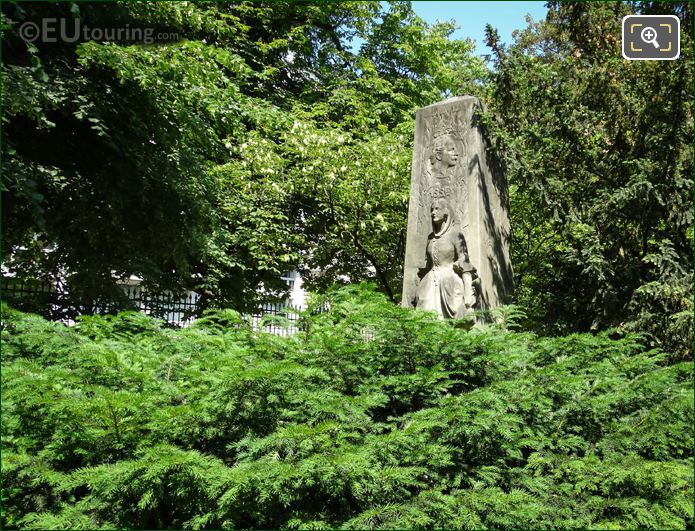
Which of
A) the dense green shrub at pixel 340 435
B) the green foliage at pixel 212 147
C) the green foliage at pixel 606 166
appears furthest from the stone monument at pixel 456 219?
the dense green shrub at pixel 340 435

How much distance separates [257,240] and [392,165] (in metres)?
3.09

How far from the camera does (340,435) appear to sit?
393 cm

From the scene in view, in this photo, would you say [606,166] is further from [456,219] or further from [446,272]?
[446,272]

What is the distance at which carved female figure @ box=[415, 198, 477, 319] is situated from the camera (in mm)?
7973

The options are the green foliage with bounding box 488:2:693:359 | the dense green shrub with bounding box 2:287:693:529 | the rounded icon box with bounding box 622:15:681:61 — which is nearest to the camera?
the dense green shrub with bounding box 2:287:693:529

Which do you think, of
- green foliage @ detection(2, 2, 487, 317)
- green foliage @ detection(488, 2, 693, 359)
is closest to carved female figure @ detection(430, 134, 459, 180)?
green foliage @ detection(488, 2, 693, 359)

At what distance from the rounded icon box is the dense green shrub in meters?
4.18

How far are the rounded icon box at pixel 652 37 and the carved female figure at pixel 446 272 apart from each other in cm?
284

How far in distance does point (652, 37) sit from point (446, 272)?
3.80 metres

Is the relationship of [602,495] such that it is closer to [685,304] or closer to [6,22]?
[685,304]

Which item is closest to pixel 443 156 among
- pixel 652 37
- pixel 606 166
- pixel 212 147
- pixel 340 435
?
pixel 606 166

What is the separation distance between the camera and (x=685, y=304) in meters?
8.25

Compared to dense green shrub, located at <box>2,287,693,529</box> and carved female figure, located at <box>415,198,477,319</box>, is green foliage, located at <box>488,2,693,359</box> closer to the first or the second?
carved female figure, located at <box>415,198,477,319</box>

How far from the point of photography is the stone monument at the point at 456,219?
26.8ft
